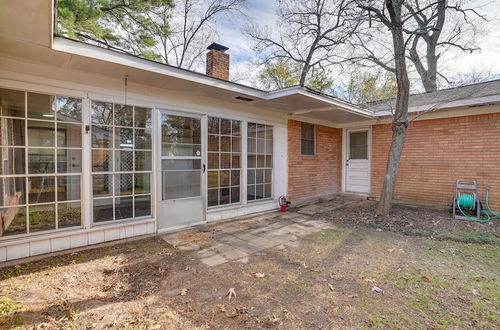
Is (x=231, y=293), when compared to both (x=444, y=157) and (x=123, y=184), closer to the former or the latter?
(x=123, y=184)

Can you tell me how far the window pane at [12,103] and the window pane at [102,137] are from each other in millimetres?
889

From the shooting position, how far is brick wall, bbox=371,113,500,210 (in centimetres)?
582

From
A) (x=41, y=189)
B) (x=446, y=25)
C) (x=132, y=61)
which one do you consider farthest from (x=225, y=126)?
(x=446, y=25)

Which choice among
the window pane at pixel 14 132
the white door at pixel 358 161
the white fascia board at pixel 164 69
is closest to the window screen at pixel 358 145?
the white door at pixel 358 161

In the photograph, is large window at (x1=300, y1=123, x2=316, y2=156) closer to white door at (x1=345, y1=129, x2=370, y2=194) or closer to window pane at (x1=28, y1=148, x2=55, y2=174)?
white door at (x1=345, y1=129, x2=370, y2=194)

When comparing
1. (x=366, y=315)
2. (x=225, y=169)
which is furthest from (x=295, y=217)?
(x=366, y=315)

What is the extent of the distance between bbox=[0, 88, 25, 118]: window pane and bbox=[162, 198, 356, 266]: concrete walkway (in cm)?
287

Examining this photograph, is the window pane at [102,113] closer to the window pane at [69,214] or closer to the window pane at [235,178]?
the window pane at [69,214]

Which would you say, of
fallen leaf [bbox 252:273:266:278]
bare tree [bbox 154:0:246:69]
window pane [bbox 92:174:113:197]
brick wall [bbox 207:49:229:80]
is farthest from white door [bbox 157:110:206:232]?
bare tree [bbox 154:0:246:69]

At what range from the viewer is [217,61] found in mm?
5484

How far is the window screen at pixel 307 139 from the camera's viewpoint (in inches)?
295

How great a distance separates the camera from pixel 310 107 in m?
6.11

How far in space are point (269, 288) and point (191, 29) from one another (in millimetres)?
15100

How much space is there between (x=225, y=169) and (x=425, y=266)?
3.98 m
